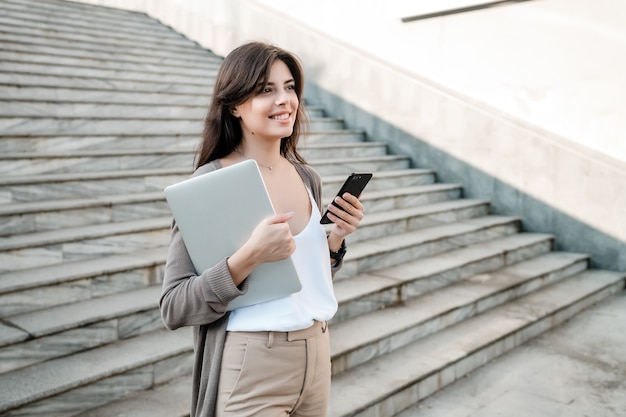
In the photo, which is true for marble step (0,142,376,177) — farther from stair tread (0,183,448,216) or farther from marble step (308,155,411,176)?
marble step (308,155,411,176)

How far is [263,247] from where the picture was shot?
148 centimetres

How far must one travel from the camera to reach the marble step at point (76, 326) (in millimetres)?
3104

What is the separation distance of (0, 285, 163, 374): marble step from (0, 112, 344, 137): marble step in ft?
7.32

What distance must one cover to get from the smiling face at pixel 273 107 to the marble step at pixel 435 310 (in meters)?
2.37

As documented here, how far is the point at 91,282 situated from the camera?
146 inches

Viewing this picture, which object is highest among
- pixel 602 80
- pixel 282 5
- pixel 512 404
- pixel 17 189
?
pixel 282 5

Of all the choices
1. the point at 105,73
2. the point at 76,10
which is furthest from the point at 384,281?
the point at 76,10

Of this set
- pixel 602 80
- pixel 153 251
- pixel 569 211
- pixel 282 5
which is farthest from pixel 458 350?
pixel 282 5

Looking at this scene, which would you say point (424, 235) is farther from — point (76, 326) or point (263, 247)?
point (263, 247)

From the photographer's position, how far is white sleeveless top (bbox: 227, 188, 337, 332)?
1.60 meters

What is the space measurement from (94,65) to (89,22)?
260cm

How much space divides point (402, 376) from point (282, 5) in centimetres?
723

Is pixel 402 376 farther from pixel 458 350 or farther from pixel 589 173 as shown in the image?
pixel 589 173

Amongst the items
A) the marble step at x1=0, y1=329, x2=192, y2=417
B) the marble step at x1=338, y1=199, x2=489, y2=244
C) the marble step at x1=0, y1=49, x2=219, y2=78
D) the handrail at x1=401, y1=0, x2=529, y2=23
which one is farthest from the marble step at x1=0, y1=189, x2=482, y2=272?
the handrail at x1=401, y1=0, x2=529, y2=23
